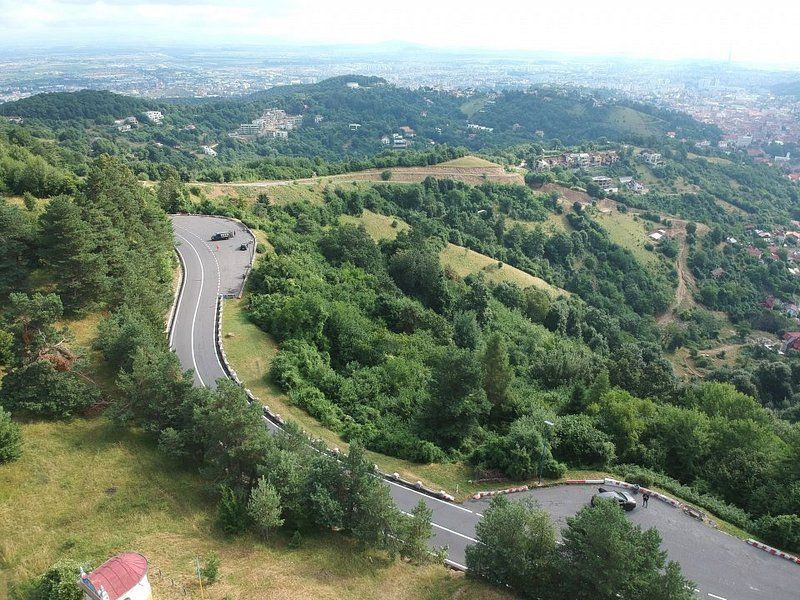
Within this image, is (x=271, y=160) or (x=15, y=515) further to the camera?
(x=271, y=160)

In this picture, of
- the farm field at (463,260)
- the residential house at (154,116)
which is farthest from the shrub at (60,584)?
the residential house at (154,116)

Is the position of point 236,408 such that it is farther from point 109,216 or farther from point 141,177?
point 141,177

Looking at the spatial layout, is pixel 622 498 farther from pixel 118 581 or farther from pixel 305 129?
pixel 305 129

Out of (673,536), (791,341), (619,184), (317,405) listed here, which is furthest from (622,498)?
(619,184)

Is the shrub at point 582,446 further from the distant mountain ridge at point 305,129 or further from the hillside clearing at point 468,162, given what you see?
the distant mountain ridge at point 305,129

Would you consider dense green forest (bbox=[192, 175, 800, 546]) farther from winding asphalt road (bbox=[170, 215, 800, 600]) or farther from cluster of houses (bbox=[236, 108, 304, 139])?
cluster of houses (bbox=[236, 108, 304, 139])

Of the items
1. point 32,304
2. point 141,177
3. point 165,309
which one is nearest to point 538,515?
point 32,304
